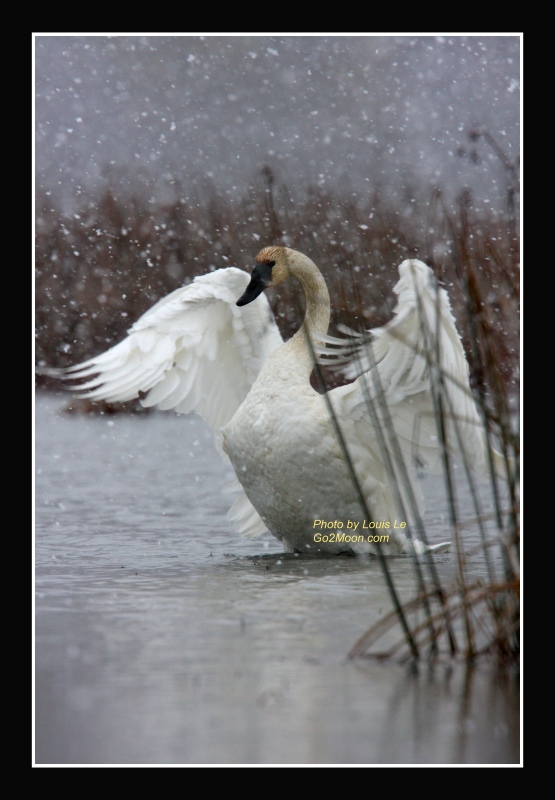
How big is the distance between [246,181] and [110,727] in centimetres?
393

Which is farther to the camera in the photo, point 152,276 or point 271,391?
point 152,276

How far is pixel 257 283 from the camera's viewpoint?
228 inches

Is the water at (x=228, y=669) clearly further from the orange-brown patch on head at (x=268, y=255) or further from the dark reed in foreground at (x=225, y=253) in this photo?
the orange-brown patch on head at (x=268, y=255)

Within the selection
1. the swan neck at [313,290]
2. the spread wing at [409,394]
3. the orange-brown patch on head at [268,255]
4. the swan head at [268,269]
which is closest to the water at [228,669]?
the spread wing at [409,394]

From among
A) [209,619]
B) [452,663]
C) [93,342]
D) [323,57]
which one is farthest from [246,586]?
[93,342]

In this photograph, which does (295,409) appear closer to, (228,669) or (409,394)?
(409,394)

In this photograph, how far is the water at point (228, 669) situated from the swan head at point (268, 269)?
138 centimetres

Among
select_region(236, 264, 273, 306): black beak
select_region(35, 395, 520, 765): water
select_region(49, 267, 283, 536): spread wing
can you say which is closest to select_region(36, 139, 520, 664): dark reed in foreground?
select_region(236, 264, 273, 306): black beak

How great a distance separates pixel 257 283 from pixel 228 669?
263cm

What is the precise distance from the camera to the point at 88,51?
5.23 meters

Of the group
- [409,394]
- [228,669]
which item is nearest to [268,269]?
[409,394]

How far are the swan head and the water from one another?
54.4 inches

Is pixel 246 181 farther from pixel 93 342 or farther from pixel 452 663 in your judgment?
pixel 452 663

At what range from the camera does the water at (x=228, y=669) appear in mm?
3207
